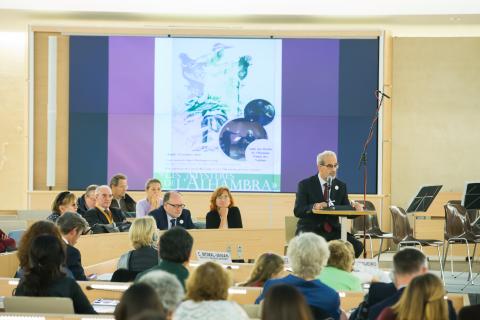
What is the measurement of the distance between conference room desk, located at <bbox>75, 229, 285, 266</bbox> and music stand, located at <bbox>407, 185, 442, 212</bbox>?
95.0 inches

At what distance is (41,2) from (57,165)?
98.1 inches

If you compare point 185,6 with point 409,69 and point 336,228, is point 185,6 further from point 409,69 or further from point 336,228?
point 336,228

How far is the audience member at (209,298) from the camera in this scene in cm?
372

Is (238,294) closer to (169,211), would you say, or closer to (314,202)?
(314,202)

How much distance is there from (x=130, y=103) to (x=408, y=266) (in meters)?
10.1

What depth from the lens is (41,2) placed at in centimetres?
1328

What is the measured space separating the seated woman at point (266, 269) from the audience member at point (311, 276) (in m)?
0.28

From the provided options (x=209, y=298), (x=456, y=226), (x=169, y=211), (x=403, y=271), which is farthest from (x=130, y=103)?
(x=209, y=298)

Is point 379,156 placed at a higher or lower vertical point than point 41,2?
lower

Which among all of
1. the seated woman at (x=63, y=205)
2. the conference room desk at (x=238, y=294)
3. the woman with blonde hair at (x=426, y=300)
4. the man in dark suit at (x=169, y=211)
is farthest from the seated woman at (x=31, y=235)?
the man in dark suit at (x=169, y=211)

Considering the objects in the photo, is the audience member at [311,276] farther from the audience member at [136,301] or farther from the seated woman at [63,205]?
the seated woman at [63,205]

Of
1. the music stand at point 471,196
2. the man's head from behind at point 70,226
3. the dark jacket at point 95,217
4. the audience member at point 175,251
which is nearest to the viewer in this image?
the audience member at point 175,251

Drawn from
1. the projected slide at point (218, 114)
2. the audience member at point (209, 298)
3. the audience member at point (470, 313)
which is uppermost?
the projected slide at point (218, 114)

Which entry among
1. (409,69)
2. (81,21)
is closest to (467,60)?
(409,69)
